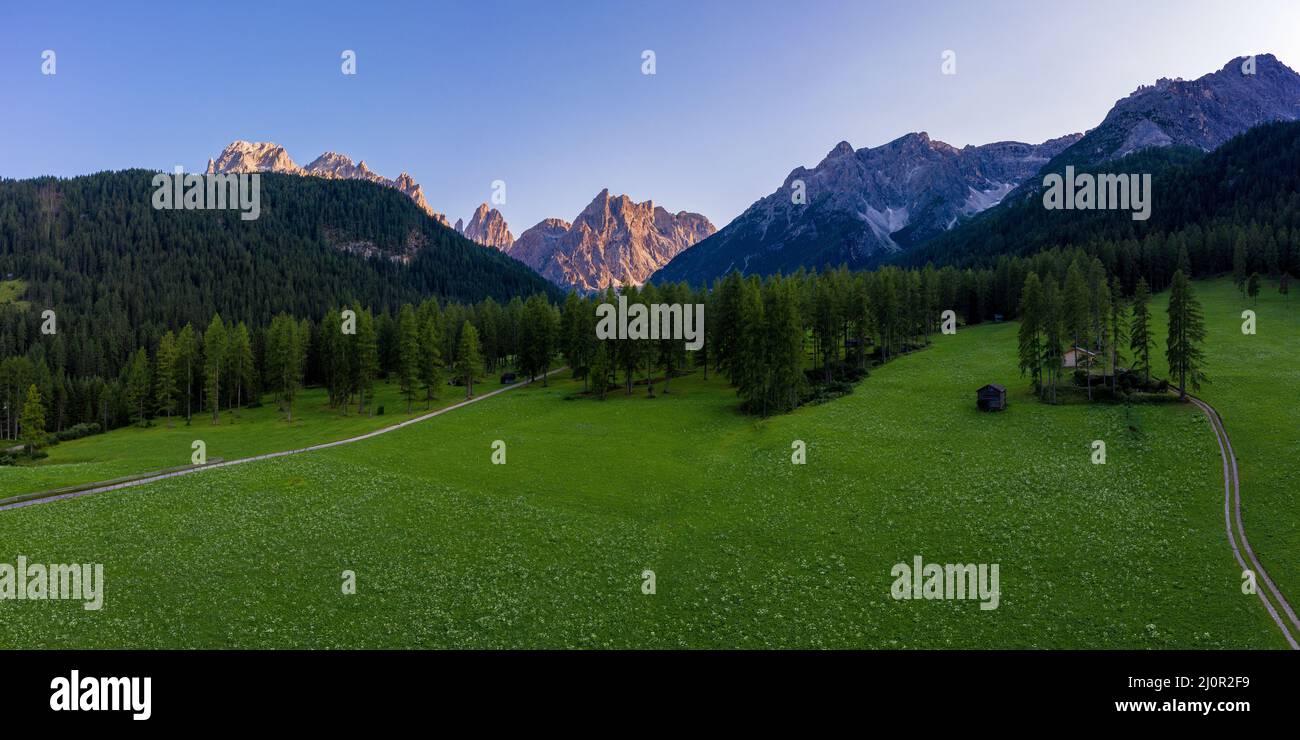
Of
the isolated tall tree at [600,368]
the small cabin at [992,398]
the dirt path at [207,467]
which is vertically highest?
the isolated tall tree at [600,368]

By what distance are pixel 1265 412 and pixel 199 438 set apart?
111 m

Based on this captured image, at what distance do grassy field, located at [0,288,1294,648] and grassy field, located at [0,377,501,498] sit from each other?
10387 mm

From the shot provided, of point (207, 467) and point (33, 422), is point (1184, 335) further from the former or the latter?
point (33, 422)

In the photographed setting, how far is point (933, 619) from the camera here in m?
27.4

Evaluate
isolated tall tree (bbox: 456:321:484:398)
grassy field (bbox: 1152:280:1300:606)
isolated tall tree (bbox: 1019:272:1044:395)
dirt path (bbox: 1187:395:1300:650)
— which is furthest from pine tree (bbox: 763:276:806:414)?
isolated tall tree (bbox: 456:321:484:398)

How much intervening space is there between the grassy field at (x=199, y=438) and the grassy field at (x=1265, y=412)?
76.3 m

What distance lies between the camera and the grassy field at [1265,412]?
33438 millimetres

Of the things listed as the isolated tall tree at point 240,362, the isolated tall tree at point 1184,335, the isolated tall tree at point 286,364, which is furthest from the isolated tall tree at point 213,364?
the isolated tall tree at point 1184,335

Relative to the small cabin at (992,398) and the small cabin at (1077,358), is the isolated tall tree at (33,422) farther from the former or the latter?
the small cabin at (1077,358)

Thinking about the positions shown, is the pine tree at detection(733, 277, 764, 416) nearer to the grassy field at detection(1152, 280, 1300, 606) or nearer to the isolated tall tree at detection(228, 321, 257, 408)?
the grassy field at detection(1152, 280, 1300, 606)

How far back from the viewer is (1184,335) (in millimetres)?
62781

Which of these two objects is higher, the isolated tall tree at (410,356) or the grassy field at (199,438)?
the isolated tall tree at (410,356)

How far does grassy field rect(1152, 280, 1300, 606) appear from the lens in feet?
110

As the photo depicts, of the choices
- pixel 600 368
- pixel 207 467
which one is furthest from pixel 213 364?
pixel 600 368
